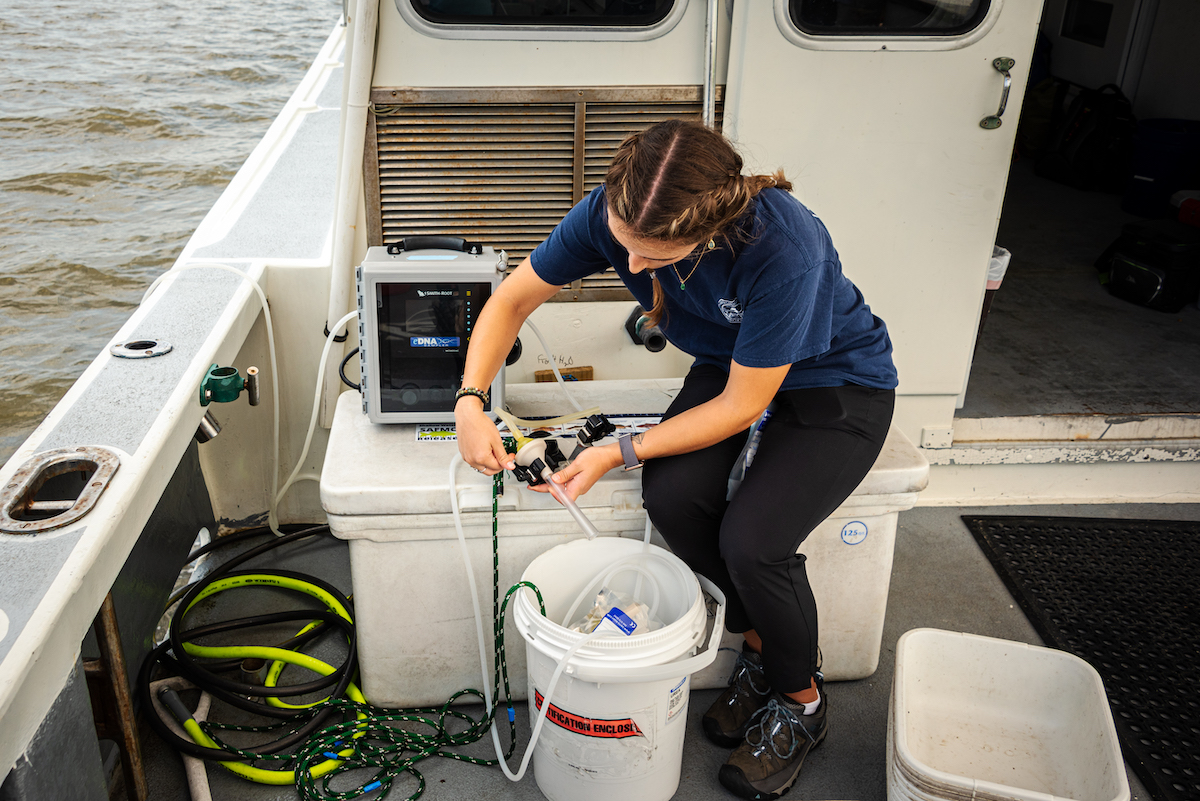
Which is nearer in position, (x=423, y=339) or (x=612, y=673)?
(x=612, y=673)

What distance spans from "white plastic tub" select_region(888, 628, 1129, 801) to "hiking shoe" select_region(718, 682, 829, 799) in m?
0.20

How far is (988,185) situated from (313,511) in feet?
6.76

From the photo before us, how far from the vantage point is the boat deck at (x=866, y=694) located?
1.75 m

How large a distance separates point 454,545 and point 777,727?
0.74 metres

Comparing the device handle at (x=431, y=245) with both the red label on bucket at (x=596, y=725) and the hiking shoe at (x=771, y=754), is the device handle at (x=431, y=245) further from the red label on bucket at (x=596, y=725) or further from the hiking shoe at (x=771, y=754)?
the hiking shoe at (x=771, y=754)

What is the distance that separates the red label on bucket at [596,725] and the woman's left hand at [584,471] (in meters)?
0.39

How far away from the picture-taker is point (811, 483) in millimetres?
1599

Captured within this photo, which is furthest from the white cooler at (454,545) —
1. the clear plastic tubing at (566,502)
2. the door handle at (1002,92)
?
the door handle at (1002,92)

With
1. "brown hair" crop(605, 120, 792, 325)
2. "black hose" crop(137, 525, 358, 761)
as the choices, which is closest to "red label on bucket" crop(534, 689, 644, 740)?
"black hose" crop(137, 525, 358, 761)

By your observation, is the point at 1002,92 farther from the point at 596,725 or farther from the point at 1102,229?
the point at 1102,229

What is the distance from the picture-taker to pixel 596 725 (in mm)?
1551

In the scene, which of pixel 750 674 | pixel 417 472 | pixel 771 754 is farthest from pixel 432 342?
pixel 771 754

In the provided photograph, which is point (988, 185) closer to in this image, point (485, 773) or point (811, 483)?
point (811, 483)

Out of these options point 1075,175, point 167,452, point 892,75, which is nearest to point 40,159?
point 167,452
